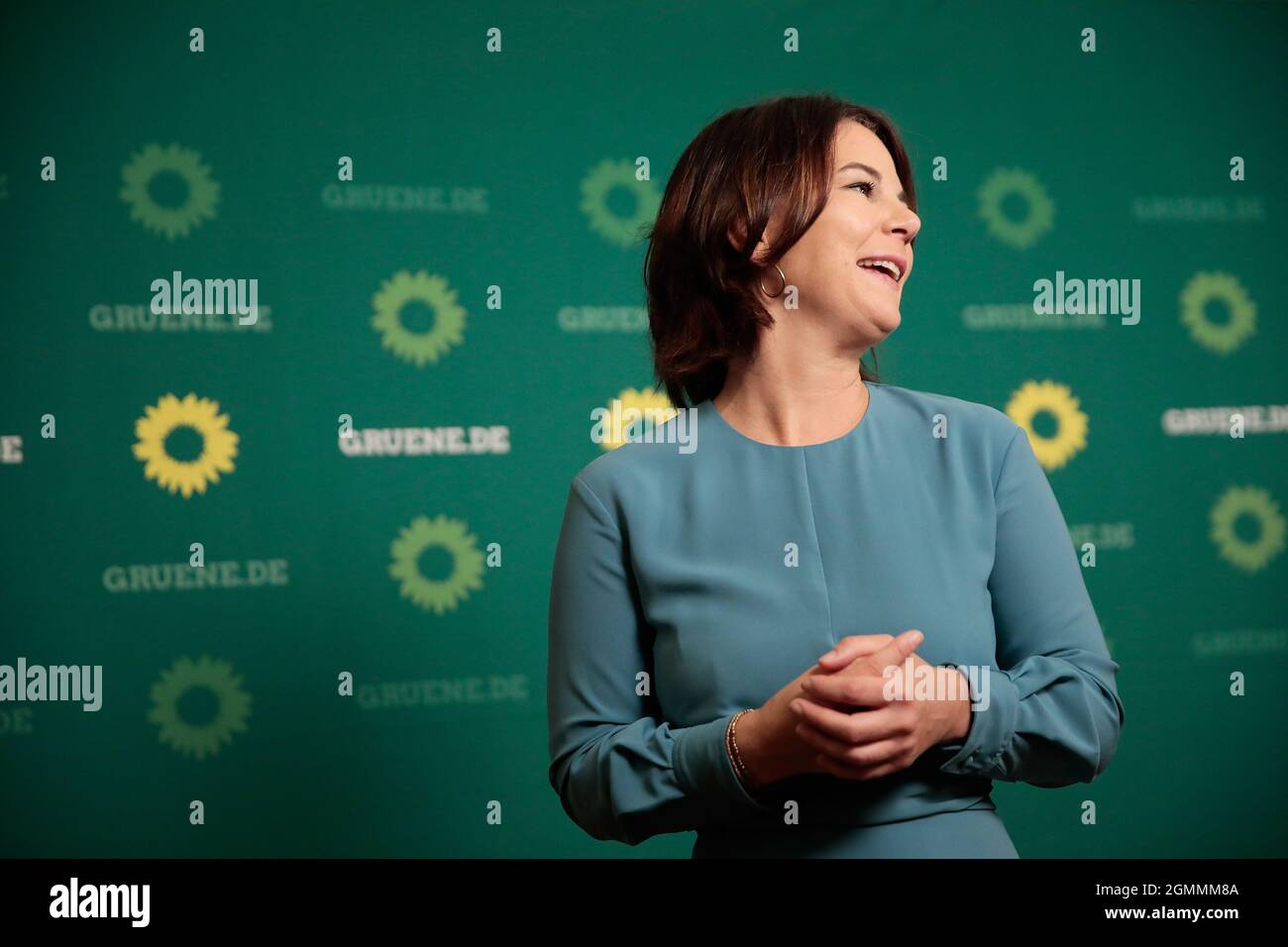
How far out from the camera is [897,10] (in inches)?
95.4

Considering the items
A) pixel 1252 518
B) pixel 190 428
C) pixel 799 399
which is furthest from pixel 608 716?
pixel 1252 518

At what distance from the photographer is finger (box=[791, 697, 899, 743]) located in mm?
860

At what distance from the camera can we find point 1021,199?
95.9 inches

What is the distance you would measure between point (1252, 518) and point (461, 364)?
1.79 metres

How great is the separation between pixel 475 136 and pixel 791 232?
1388 mm

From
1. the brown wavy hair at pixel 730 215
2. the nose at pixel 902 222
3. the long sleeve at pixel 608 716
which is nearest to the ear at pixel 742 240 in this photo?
the brown wavy hair at pixel 730 215

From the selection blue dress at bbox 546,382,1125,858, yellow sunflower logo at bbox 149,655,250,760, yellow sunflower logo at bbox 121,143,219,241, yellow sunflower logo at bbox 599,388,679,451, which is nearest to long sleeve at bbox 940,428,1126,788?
blue dress at bbox 546,382,1125,858

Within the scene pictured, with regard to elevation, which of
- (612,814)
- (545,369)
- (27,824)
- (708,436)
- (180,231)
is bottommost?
(27,824)

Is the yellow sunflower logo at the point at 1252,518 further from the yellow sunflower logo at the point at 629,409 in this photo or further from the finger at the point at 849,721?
the finger at the point at 849,721

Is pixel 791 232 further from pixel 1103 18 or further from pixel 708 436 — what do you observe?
pixel 1103 18

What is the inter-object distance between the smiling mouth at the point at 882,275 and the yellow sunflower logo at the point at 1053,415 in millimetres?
1401

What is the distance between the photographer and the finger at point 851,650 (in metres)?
0.86

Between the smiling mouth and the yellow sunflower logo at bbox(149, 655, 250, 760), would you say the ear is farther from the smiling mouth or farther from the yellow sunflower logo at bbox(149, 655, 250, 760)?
the yellow sunflower logo at bbox(149, 655, 250, 760)
